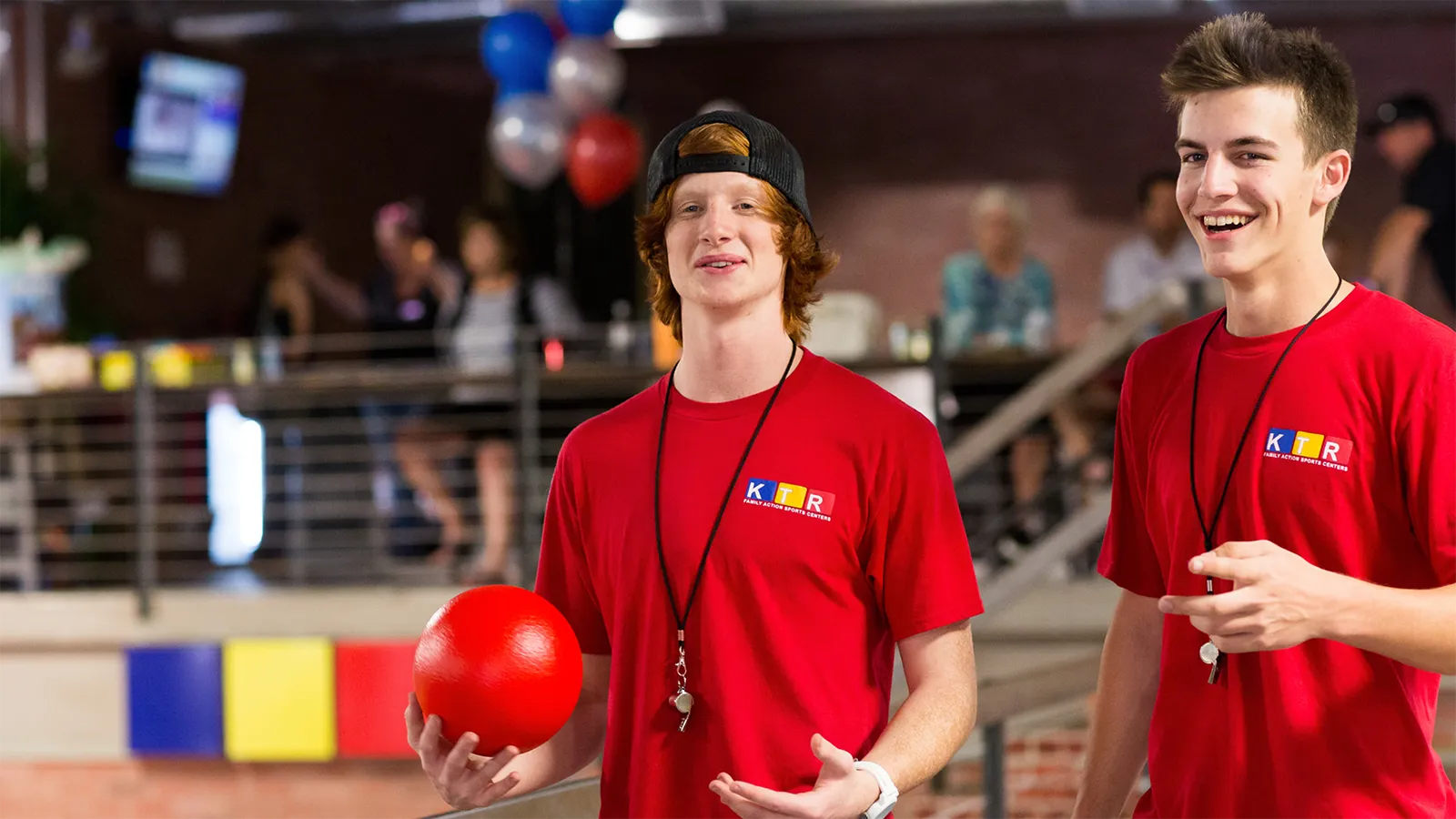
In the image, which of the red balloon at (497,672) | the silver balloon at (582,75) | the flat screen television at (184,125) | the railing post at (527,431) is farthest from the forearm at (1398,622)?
the flat screen television at (184,125)

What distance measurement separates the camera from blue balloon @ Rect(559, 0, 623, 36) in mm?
6746

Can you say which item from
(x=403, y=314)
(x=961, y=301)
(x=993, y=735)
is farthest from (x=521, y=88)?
(x=993, y=735)

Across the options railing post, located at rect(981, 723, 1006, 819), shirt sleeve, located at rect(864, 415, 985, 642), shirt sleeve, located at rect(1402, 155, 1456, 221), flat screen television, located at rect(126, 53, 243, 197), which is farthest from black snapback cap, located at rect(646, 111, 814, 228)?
flat screen television, located at rect(126, 53, 243, 197)

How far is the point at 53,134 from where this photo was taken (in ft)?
29.9

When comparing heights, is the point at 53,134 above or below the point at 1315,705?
above

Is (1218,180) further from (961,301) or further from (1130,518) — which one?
(961,301)

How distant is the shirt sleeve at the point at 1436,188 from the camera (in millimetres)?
5426

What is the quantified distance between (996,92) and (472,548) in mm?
5498

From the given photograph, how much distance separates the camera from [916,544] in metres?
1.56

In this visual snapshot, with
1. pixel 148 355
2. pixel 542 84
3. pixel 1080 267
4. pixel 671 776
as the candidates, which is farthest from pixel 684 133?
pixel 1080 267

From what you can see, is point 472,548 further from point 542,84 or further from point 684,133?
point 684,133

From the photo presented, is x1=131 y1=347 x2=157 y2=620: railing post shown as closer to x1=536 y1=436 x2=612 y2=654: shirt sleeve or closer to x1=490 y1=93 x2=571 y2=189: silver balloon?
x1=490 y1=93 x2=571 y2=189: silver balloon

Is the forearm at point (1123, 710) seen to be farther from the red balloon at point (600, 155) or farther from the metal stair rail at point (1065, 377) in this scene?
the red balloon at point (600, 155)

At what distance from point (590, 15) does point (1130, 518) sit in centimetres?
544
